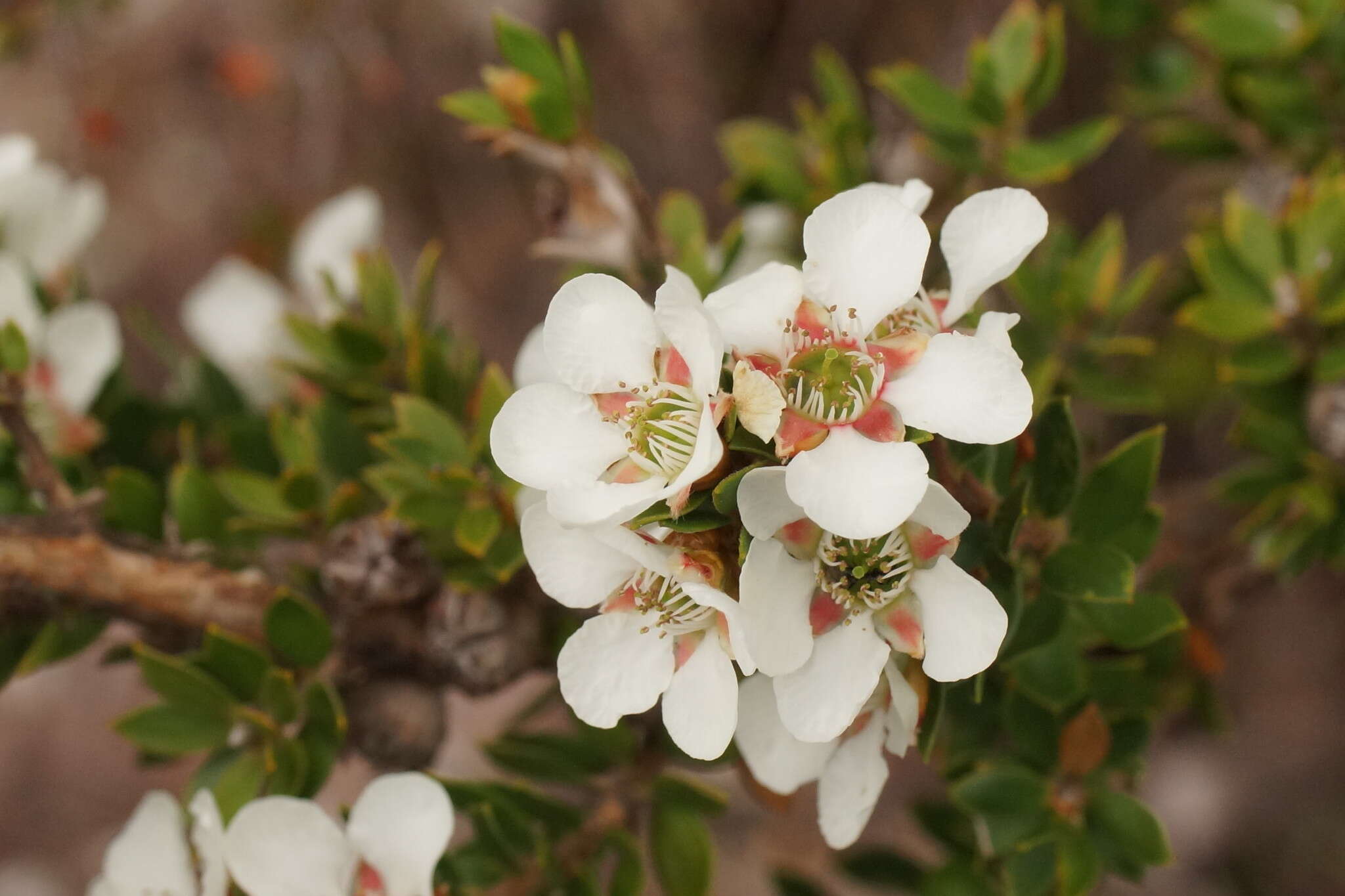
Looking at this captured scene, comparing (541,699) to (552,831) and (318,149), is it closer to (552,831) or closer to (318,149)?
(552,831)

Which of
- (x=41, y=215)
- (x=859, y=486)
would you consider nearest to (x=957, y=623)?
(x=859, y=486)

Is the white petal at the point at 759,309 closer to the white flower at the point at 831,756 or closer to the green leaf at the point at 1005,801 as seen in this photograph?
the white flower at the point at 831,756

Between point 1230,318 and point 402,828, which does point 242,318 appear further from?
point 1230,318

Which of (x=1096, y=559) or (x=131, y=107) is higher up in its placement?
(x=1096, y=559)

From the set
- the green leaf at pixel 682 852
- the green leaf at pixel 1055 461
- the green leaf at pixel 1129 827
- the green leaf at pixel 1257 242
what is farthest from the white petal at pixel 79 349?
the green leaf at pixel 1257 242

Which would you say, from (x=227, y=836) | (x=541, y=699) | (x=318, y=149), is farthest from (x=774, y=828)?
(x=318, y=149)
